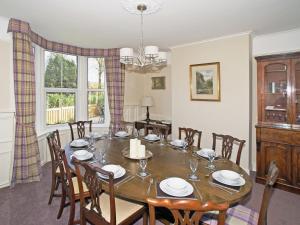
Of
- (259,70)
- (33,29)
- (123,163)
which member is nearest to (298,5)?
(259,70)

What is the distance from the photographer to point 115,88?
4535 millimetres

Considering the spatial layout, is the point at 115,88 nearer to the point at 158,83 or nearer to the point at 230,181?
the point at 158,83

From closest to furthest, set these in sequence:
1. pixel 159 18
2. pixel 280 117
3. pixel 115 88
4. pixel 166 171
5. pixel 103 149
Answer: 1. pixel 166 171
2. pixel 103 149
3. pixel 159 18
4. pixel 280 117
5. pixel 115 88

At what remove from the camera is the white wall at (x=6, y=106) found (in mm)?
2881

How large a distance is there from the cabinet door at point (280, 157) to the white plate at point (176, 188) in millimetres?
2121

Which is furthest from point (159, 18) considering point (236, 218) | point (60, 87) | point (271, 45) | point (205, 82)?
point (60, 87)

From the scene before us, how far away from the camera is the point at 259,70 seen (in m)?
3.28

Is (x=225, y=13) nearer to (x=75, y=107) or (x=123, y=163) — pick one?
(x=123, y=163)

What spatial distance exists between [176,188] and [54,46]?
3641 mm

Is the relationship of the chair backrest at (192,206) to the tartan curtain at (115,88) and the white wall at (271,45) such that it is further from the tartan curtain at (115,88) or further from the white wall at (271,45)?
the tartan curtain at (115,88)

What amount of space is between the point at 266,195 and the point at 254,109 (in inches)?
105

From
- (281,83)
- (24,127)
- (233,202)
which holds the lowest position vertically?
(233,202)

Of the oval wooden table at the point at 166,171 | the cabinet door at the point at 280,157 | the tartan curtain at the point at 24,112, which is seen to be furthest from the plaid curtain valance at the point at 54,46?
the cabinet door at the point at 280,157

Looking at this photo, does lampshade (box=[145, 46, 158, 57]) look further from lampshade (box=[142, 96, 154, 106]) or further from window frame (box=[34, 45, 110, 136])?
lampshade (box=[142, 96, 154, 106])
